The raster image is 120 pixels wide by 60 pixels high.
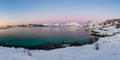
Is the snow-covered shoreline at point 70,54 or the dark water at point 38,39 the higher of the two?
the snow-covered shoreline at point 70,54

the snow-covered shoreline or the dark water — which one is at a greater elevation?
the snow-covered shoreline

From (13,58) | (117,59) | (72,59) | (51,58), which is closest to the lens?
(117,59)

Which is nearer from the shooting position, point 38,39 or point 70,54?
point 70,54

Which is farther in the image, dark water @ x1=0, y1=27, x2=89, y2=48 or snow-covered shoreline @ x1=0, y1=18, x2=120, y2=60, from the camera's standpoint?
dark water @ x1=0, y1=27, x2=89, y2=48

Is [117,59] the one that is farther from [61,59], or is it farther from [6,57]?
[6,57]

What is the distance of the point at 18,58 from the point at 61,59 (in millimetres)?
2477

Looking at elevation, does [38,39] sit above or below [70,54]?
below

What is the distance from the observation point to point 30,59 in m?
9.55

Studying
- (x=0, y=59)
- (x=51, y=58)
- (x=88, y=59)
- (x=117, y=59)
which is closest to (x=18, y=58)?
(x=0, y=59)

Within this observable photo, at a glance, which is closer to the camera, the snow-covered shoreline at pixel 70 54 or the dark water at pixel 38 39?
the snow-covered shoreline at pixel 70 54

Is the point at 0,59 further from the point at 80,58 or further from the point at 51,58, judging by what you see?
the point at 80,58

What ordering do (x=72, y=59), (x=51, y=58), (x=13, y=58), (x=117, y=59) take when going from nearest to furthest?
1. (x=117, y=59)
2. (x=13, y=58)
3. (x=72, y=59)
4. (x=51, y=58)

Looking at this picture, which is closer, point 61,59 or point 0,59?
point 0,59

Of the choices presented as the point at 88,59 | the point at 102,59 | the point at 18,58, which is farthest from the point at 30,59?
the point at 102,59
